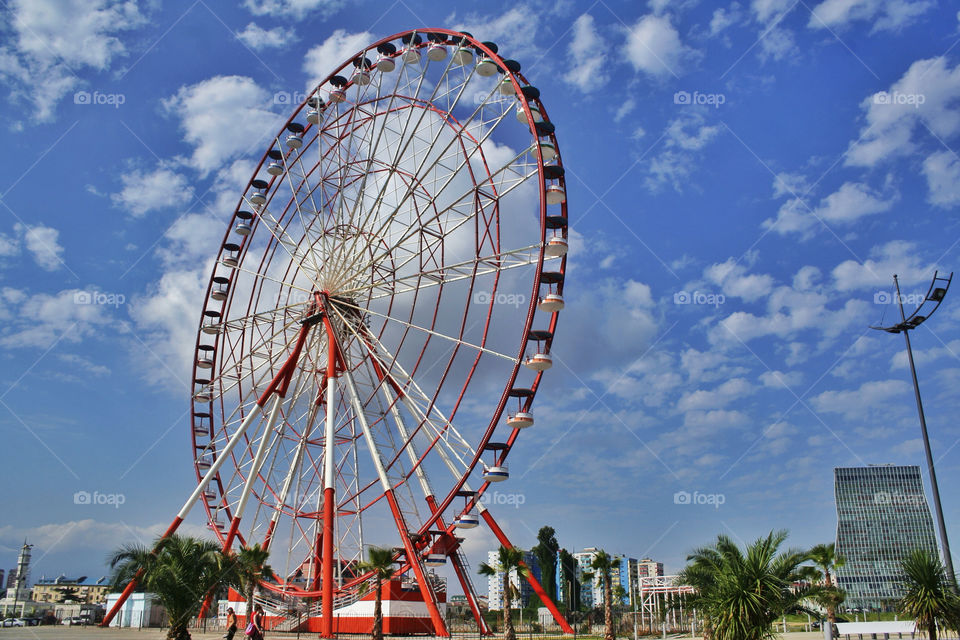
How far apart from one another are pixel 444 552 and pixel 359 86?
2280 cm

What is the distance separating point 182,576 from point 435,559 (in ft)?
42.1

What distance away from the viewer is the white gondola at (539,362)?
1171 inches

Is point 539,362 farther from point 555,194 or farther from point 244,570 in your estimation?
point 244,570

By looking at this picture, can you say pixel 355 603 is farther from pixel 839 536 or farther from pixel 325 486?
pixel 839 536

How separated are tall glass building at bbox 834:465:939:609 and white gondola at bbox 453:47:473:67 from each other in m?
128

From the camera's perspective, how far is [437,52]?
1347 inches

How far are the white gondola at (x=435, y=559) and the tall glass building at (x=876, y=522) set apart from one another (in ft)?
396

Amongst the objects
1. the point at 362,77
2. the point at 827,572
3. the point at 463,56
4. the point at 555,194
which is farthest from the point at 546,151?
the point at 827,572

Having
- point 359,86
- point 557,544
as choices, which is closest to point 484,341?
point 359,86

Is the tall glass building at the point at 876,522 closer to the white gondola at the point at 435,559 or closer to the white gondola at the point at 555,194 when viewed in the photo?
the white gondola at the point at 435,559

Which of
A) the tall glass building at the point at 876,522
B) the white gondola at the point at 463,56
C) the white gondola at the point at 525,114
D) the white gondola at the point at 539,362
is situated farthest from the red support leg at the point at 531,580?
the tall glass building at the point at 876,522

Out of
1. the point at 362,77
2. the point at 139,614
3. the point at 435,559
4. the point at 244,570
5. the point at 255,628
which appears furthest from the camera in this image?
the point at 139,614

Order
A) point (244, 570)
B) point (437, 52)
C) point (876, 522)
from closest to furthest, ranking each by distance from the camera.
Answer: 1. point (244, 570)
2. point (437, 52)
3. point (876, 522)

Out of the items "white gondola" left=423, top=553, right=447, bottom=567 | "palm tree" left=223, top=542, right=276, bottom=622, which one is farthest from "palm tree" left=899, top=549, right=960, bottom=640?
"palm tree" left=223, top=542, right=276, bottom=622
